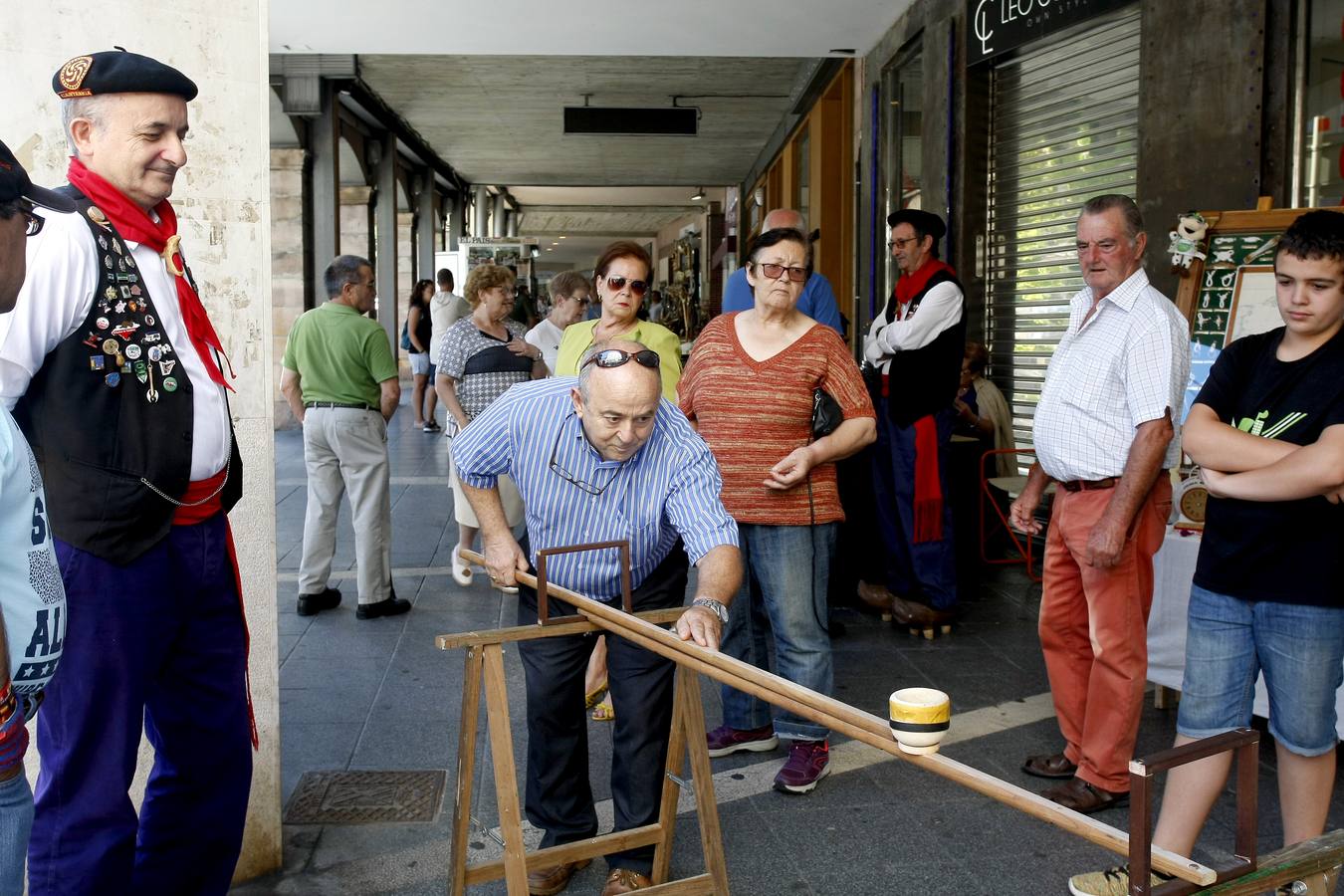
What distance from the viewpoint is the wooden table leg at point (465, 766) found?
2906mm

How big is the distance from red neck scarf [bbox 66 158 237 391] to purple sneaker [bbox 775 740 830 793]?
226 centimetres

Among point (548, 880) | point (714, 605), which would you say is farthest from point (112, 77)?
point (548, 880)

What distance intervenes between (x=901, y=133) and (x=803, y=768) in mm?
7164

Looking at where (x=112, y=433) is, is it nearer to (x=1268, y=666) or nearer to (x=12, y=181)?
(x=12, y=181)

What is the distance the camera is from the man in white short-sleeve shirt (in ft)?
12.1

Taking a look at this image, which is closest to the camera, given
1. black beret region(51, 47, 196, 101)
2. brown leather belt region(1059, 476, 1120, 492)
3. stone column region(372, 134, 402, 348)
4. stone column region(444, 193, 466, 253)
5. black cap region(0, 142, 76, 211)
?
black cap region(0, 142, 76, 211)

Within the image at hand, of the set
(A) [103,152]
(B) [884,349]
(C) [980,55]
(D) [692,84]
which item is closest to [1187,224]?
(B) [884,349]

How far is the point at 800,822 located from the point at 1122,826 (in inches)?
38.5

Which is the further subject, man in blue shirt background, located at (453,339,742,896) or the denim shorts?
man in blue shirt background, located at (453,339,742,896)

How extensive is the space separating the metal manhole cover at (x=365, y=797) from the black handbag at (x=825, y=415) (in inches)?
67.1

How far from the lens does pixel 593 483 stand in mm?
3078

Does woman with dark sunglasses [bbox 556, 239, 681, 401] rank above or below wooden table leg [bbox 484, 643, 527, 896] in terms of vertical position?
above

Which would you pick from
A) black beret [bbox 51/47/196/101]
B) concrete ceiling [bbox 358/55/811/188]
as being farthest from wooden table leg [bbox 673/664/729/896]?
concrete ceiling [bbox 358/55/811/188]

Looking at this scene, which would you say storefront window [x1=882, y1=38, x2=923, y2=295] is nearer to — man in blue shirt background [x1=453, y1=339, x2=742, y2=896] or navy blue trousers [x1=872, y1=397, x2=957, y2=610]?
navy blue trousers [x1=872, y1=397, x2=957, y2=610]
